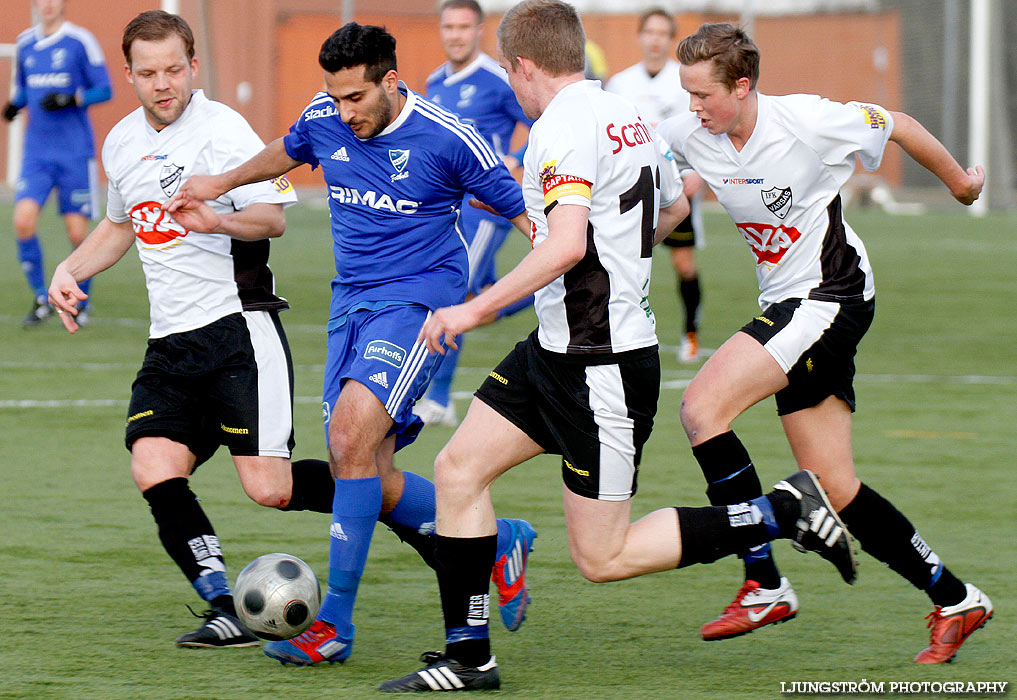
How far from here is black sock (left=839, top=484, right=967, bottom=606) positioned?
14.9 feet

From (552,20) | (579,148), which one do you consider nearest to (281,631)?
(579,148)

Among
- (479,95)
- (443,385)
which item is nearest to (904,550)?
(443,385)

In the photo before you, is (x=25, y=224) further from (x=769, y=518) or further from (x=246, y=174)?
(x=769, y=518)

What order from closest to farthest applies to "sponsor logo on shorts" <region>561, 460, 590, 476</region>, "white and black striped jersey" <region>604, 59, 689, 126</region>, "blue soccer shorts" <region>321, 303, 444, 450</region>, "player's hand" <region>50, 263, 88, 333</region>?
"sponsor logo on shorts" <region>561, 460, 590, 476</region>
"blue soccer shorts" <region>321, 303, 444, 450</region>
"player's hand" <region>50, 263, 88, 333</region>
"white and black striped jersey" <region>604, 59, 689, 126</region>

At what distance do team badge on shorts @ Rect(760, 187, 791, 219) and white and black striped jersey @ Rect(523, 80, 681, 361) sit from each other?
541 mm

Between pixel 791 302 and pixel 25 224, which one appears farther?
pixel 25 224

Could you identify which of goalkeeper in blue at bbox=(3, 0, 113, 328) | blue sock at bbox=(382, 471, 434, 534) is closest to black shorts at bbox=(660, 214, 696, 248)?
blue sock at bbox=(382, 471, 434, 534)

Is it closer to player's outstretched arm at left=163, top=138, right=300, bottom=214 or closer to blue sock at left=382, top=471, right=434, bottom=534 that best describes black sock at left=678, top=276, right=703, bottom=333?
blue sock at left=382, top=471, right=434, bottom=534

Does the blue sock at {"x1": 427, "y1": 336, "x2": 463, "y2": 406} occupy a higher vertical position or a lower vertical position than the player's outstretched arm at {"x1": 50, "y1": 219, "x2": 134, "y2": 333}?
lower

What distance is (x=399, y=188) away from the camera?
4.79 metres

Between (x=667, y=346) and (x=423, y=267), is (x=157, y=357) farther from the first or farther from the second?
(x=667, y=346)

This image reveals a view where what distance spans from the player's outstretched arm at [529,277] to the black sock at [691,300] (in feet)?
21.0

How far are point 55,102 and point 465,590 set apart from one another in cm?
885

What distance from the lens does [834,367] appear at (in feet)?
15.4
